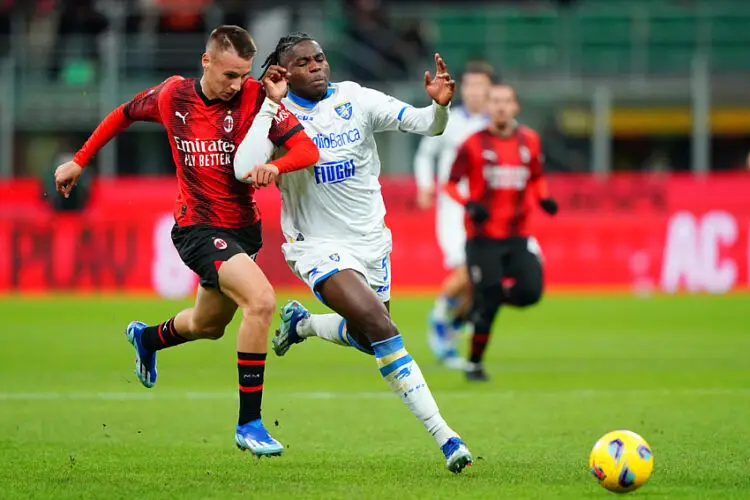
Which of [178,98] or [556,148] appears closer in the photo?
[178,98]

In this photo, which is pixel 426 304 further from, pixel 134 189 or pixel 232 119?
pixel 232 119

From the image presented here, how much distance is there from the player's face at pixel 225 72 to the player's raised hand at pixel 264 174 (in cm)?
79

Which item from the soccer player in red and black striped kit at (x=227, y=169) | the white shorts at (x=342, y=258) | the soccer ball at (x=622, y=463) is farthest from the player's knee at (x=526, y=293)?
the soccer ball at (x=622, y=463)

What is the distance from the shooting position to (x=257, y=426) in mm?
7504

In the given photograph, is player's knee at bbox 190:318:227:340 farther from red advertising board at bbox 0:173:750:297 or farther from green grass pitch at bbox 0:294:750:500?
red advertising board at bbox 0:173:750:297

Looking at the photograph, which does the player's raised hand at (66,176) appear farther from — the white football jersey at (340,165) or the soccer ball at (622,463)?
the soccer ball at (622,463)

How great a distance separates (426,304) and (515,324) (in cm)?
299

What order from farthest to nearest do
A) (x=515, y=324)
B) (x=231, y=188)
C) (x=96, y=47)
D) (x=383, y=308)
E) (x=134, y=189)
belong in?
(x=96, y=47), (x=134, y=189), (x=515, y=324), (x=231, y=188), (x=383, y=308)

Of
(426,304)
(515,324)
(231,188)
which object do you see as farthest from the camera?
(426,304)

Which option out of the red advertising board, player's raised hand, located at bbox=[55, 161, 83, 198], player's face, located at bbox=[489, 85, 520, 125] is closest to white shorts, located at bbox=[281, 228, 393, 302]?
player's raised hand, located at bbox=[55, 161, 83, 198]

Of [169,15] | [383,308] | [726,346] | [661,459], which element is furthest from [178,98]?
[169,15]

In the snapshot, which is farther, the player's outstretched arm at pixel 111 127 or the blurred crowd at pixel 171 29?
the blurred crowd at pixel 171 29

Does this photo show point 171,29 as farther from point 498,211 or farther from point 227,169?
point 227,169

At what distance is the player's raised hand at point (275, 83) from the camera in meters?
7.41
